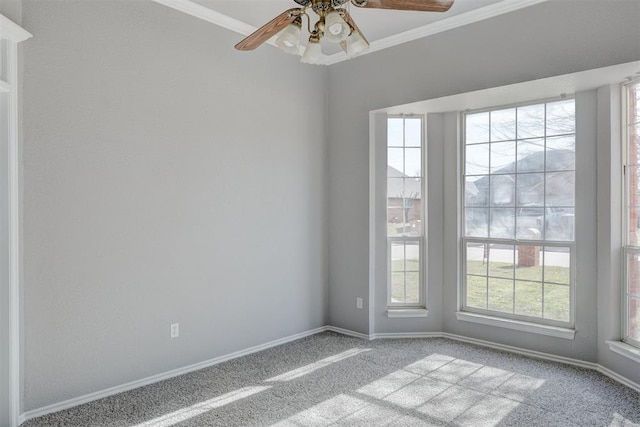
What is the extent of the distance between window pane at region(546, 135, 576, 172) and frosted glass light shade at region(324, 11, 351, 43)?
2.54 metres

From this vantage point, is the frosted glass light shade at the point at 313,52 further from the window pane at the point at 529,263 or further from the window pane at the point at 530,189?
the window pane at the point at 529,263

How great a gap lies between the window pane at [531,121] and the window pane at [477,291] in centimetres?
141

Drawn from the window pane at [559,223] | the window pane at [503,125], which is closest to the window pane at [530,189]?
the window pane at [559,223]

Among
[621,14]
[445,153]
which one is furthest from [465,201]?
[621,14]

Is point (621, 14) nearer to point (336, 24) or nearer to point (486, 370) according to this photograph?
point (336, 24)

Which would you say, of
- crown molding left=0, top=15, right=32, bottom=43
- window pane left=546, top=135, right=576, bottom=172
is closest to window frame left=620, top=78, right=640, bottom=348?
window pane left=546, top=135, right=576, bottom=172

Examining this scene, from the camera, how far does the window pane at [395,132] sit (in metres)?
4.27

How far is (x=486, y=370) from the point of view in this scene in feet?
10.9

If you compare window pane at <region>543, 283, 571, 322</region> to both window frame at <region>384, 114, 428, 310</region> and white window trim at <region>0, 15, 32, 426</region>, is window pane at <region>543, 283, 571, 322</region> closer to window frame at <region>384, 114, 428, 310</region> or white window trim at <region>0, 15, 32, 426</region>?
window frame at <region>384, 114, 428, 310</region>

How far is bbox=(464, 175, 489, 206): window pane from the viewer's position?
402 cm

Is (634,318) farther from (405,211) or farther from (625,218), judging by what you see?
(405,211)

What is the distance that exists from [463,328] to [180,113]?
3253 millimetres

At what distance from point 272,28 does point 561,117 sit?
8.97 ft

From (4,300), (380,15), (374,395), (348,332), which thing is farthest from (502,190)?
(4,300)
